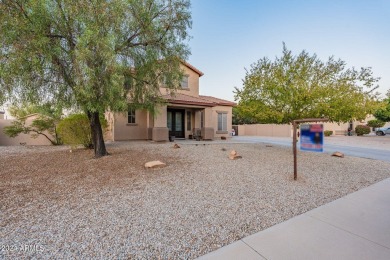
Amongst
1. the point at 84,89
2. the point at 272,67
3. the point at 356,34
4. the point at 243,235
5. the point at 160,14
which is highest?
the point at 356,34

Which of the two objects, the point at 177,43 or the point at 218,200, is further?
the point at 177,43

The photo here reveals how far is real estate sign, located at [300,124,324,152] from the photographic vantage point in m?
5.03

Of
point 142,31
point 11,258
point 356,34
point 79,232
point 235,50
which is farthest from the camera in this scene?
point 235,50

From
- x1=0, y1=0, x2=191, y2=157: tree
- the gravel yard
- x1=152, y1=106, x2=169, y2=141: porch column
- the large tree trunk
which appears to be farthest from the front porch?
the gravel yard

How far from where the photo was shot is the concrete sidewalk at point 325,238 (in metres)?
2.38

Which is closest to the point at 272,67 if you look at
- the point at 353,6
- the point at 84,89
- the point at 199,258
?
the point at 353,6

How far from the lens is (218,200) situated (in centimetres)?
410

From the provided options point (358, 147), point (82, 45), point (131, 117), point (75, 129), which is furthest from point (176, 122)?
point (358, 147)

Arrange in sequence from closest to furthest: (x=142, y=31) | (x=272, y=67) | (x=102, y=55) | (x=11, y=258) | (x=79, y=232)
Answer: (x=11, y=258) → (x=79, y=232) → (x=102, y=55) → (x=142, y=31) → (x=272, y=67)

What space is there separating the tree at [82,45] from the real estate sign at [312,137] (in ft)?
18.9

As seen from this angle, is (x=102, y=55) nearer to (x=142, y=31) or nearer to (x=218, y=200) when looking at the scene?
(x=142, y=31)

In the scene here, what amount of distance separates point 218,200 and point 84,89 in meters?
5.07
